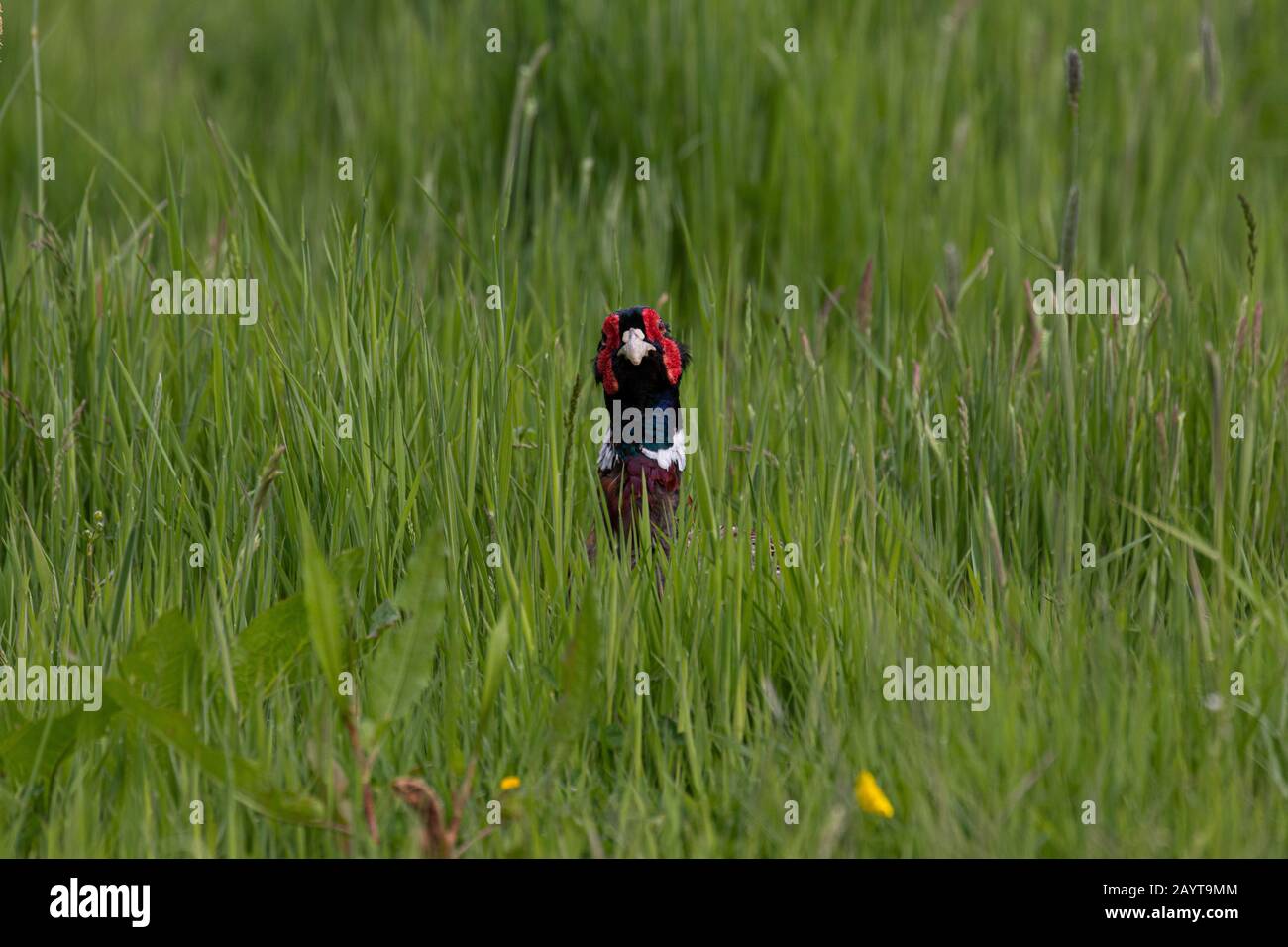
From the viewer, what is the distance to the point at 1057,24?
586 centimetres

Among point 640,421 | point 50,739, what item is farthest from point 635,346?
point 50,739

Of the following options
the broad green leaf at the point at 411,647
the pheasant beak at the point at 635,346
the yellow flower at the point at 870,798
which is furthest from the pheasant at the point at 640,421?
the yellow flower at the point at 870,798

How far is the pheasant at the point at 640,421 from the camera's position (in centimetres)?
311

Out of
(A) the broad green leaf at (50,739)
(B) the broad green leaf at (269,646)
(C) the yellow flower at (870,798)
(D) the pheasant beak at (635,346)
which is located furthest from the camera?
(D) the pheasant beak at (635,346)

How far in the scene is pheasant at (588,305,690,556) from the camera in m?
3.11

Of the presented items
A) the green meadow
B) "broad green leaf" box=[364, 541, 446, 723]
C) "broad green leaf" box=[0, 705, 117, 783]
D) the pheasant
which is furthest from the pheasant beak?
"broad green leaf" box=[0, 705, 117, 783]

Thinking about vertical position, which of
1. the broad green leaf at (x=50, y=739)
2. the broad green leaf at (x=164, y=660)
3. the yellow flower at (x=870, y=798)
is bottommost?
the yellow flower at (x=870, y=798)

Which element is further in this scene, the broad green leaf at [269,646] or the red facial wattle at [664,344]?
the red facial wattle at [664,344]

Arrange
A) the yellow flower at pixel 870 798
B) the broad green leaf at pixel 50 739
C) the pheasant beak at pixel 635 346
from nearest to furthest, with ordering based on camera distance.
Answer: the yellow flower at pixel 870 798 < the broad green leaf at pixel 50 739 < the pheasant beak at pixel 635 346

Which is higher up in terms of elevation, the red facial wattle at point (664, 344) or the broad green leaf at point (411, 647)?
the red facial wattle at point (664, 344)

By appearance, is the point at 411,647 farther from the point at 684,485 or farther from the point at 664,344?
the point at 664,344

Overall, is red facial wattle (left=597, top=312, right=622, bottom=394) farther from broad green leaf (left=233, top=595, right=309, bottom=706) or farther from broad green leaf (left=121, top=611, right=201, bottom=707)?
broad green leaf (left=121, top=611, right=201, bottom=707)

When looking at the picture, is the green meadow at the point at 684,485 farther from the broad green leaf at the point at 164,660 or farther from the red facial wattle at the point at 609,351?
the red facial wattle at the point at 609,351

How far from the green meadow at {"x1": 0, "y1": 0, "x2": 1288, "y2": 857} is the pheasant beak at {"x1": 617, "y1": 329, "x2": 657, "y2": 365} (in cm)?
25
